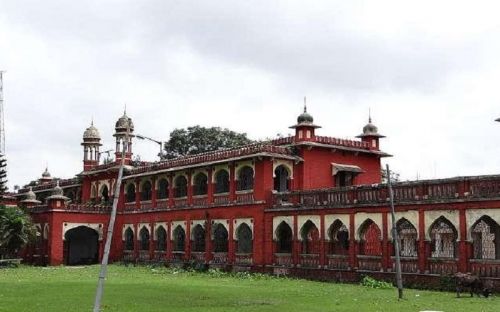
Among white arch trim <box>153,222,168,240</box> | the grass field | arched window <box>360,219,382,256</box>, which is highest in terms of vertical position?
white arch trim <box>153,222,168,240</box>

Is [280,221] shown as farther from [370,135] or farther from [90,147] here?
[90,147]

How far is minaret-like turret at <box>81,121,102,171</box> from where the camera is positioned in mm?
53750

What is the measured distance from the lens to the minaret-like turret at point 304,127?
36.4 meters

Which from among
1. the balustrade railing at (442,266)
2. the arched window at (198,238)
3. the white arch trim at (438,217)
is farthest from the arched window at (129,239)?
the balustrade railing at (442,266)

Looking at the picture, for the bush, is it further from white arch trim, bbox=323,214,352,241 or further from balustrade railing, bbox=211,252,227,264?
balustrade railing, bbox=211,252,227,264

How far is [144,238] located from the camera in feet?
154

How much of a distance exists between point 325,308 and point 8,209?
31.1 metres

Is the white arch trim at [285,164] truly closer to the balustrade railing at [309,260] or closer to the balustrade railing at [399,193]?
the balustrade railing at [399,193]

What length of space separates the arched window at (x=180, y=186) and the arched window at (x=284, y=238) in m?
9.81

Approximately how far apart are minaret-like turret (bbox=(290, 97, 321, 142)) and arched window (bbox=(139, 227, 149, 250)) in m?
15.1

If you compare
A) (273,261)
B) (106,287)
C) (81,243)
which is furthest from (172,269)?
(81,243)

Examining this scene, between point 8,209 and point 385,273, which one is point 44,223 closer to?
point 8,209

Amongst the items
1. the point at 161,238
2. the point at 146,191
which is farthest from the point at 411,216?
the point at 146,191

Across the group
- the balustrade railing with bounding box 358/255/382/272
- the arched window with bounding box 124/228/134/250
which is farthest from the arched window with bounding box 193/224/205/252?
the balustrade railing with bounding box 358/255/382/272
